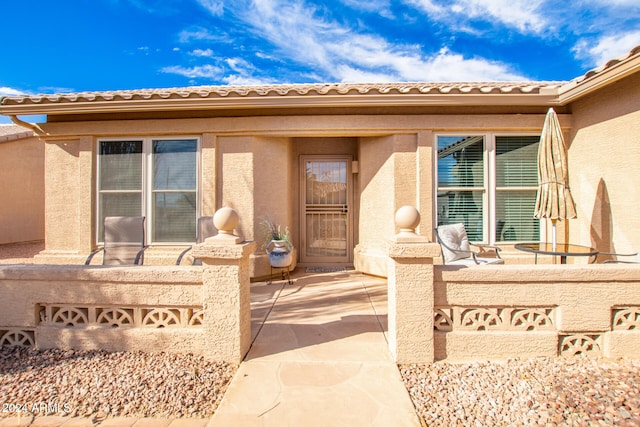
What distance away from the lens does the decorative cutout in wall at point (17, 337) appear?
120 inches

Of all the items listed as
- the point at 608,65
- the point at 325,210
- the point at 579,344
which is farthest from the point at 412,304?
the point at 325,210

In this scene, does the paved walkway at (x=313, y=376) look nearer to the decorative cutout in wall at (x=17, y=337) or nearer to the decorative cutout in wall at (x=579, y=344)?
the decorative cutout in wall at (x=17, y=337)

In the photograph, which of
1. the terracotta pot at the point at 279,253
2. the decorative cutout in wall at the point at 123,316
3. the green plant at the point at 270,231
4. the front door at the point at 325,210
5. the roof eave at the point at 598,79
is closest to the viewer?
the decorative cutout in wall at the point at 123,316

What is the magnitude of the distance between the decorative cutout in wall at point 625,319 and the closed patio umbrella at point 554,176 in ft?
5.59

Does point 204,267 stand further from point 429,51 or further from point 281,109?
point 429,51

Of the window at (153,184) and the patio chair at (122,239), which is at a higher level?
the window at (153,184)

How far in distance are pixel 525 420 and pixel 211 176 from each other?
5.56m

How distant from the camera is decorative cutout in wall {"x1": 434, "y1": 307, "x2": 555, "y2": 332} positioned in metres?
2.88

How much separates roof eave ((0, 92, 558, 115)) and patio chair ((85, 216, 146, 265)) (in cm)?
209

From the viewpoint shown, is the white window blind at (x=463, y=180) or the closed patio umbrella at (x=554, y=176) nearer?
the closed patio umbrella at (x=554, y=176)

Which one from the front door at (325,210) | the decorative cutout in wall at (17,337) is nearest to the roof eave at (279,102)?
the front door at (325,210)

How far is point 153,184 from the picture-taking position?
19.7 ft

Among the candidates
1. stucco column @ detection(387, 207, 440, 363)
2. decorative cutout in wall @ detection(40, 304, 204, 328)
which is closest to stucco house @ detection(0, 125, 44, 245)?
decorative cutout in wall @ detection(40, 304, 204, 328)

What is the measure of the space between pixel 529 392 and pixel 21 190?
1531 centimetres
